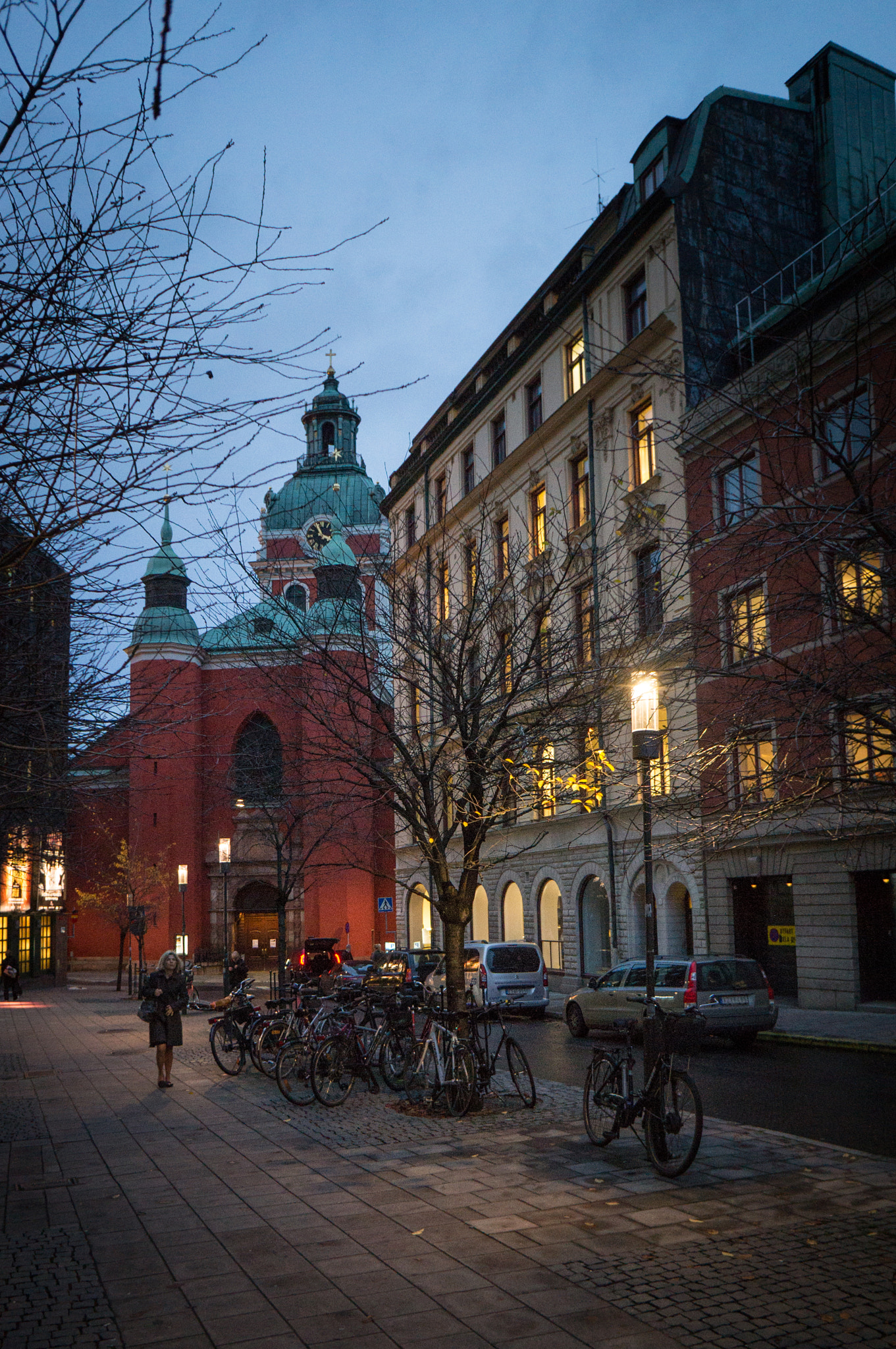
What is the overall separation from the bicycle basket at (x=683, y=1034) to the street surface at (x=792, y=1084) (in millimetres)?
2188

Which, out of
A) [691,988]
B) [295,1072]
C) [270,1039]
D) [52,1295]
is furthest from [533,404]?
[52,1295]

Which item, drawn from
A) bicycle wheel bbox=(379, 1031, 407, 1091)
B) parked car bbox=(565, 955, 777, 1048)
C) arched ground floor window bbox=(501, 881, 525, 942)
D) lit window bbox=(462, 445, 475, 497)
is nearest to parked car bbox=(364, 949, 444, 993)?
arched ground floor window bbox=(501, 881, 525, 942)

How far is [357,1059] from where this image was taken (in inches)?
501

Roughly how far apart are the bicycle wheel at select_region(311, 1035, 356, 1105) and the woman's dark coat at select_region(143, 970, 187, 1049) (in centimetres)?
264

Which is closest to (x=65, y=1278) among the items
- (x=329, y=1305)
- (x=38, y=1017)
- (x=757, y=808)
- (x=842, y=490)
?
(x=329, y=1305)

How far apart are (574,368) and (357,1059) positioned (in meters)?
23.7

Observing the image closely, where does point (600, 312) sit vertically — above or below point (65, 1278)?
above

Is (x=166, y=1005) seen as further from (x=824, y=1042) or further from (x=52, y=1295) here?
(x=824, y=1042)

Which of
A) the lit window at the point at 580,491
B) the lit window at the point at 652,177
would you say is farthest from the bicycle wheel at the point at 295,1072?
the lit window at the point at 652,177

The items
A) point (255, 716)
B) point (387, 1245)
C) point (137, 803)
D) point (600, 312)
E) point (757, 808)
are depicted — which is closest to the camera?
point (387, 1245)

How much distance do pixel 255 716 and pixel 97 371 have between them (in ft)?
167

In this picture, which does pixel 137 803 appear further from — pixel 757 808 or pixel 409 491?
pixel 757 808

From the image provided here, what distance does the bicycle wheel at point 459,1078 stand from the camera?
37.3 feet

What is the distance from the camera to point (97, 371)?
5.25 meters
